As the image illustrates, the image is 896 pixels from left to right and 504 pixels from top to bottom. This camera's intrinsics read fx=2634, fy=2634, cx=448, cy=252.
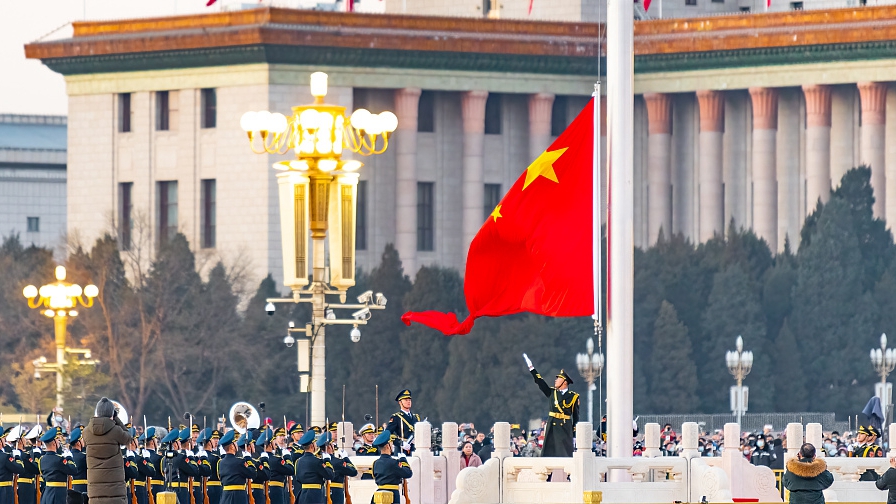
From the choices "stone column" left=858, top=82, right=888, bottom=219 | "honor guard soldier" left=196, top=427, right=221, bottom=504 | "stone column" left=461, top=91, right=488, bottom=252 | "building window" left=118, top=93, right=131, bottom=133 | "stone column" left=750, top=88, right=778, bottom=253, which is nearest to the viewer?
"honor guard soldier" left=196, top=427, right=221, bottom=504

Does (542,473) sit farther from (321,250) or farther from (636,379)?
(636,379)

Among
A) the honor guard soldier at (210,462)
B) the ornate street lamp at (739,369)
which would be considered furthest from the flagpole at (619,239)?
the ornate street lamp at (739,369)

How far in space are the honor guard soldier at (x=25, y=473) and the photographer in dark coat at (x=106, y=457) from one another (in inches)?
297

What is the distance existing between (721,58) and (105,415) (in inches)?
2894

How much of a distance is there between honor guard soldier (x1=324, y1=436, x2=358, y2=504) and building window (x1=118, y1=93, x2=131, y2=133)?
62981 millimetres

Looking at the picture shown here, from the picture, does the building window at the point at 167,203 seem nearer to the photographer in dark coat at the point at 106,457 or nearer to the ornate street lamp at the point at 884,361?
the ornate street lamp at the point at 884,361

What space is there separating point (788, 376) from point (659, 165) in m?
15.0

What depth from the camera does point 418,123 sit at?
100562 mm

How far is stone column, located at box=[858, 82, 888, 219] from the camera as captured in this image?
318 feet

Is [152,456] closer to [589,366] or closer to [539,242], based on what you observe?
[539,242]

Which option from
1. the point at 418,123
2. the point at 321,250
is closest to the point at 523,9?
the point at 418,123

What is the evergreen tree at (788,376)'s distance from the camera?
88.4 metres

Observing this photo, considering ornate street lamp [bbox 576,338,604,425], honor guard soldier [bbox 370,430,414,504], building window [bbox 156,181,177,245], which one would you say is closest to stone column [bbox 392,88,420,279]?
building window [bbox 156,181,177,245]

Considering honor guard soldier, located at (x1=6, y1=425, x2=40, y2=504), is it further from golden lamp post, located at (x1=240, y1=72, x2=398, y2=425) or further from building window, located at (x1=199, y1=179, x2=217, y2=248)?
building window, located at (x1=199, y1=179, x2=217, y2=248)
